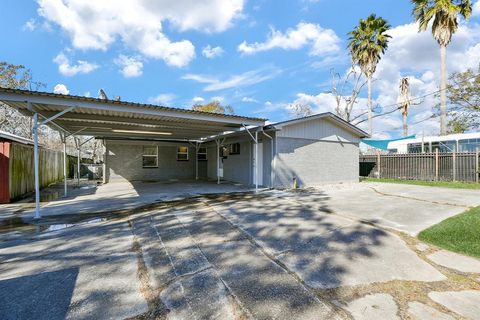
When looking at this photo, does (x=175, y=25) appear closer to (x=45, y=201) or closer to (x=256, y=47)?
(x=256, y=47)

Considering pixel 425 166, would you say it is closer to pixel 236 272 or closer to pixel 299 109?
pixel 236 272

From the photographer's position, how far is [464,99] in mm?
18516

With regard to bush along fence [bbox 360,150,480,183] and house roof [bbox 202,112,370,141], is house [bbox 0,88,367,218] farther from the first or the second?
bush along fence [bbox 360,150,480,183]

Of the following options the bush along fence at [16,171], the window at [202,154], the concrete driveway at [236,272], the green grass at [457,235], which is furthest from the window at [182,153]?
the green grass at [457,235]

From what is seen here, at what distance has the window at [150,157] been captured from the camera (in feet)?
49.8

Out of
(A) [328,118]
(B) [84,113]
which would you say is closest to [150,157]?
(B) [84,113]

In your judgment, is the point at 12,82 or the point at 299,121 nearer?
the point at 299,121

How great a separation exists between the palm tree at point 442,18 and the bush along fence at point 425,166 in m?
3.97

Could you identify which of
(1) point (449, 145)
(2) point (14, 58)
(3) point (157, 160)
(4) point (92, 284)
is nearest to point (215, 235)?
(4) point (92, 284)

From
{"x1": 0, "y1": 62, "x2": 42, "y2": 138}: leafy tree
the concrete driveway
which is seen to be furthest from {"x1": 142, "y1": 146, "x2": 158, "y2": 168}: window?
{"x1": 0, "y1": 62, "x2": 42, "y2": 138}: leafy tree

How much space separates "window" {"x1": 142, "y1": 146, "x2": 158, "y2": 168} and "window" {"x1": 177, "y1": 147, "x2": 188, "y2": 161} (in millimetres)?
1438

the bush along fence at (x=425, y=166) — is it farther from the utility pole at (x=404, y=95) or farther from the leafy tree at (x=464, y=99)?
the utility pole at (x=404, y=95)

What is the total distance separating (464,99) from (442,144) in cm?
756

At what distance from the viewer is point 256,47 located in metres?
17.7
